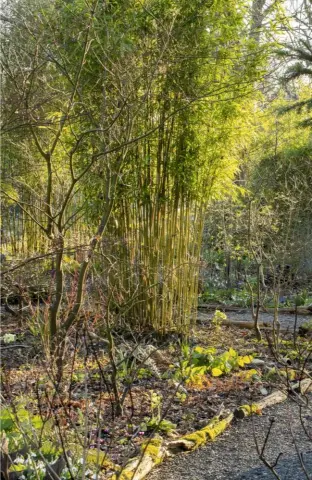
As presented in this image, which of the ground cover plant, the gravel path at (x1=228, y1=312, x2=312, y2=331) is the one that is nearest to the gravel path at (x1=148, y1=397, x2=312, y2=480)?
the ground cover plant

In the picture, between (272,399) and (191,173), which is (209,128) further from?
(272,399)

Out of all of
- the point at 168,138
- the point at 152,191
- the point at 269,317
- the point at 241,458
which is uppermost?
the point at 168,138

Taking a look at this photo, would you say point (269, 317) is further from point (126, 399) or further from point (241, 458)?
point (241, 458)

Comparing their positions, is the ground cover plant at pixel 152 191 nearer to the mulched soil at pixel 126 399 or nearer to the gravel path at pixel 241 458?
the mulched soil at pixel 126 399

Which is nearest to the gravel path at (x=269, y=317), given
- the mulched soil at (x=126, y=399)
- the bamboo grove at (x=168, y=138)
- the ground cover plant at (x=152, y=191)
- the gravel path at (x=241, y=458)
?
the ground cover plant at (x=152, y=191)

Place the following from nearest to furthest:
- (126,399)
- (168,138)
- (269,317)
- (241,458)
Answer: (241,458)
(126,399)
(168,138)
(269,317)

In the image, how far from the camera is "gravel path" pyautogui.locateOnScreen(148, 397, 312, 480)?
2.80 metres

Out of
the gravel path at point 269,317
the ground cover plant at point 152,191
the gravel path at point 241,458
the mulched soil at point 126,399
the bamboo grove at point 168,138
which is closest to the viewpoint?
the gravel path at point 241,458

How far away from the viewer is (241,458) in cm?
301

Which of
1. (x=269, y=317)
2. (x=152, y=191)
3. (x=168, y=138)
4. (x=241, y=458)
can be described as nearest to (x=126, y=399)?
(x=241, y=458)

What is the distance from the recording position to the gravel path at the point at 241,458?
2.80m

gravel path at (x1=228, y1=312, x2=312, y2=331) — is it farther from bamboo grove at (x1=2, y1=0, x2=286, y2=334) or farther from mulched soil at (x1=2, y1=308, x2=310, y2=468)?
mulched soil at (x1=2, y1=308, x2=310, y2=468)

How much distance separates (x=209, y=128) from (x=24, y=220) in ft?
12.0

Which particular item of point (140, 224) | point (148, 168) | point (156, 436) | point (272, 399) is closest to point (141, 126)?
point (148, 168)
